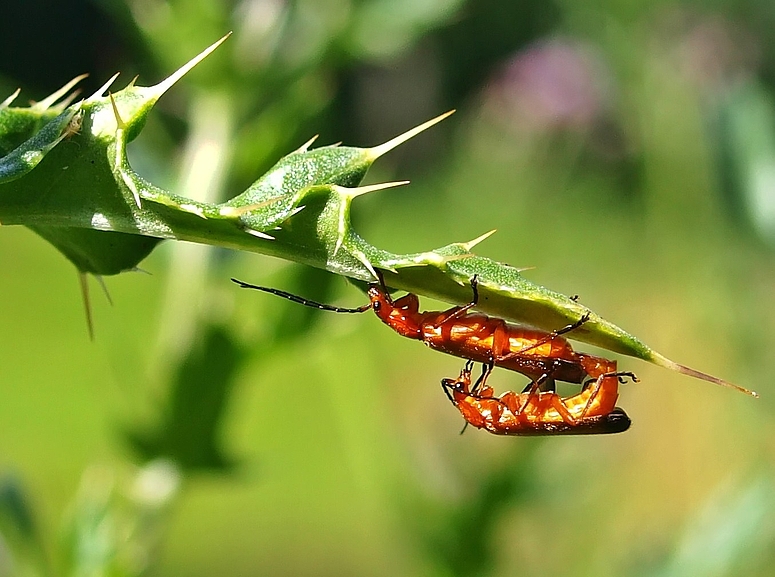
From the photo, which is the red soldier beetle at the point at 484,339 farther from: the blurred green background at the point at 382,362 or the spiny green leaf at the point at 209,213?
the blurred green background at the point at 382,362

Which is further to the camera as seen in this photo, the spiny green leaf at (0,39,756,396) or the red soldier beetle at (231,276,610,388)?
the red soldier beetle at (231,276,610,388)

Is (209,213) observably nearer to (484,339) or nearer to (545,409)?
(484,339)

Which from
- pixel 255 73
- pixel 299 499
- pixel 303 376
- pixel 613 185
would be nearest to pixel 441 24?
pixel 255 73

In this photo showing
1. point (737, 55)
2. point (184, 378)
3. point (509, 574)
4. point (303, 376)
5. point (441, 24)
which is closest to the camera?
point (184, 378)

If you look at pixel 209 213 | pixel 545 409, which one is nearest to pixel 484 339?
pixel 545 409

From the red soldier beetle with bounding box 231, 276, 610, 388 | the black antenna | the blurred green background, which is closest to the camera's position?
the red soldier beetle with bounding box 231, 276, 610, 388

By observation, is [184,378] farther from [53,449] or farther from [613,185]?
[613,185]

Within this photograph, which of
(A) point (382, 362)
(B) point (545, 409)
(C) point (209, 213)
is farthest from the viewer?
(A) point (382, 362)

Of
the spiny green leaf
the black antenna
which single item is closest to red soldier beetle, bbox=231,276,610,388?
the black antenna

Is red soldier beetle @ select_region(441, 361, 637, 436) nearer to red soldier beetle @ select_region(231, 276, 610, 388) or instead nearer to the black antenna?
red soldier beetle @ select_region(231, 276, 610, 388)

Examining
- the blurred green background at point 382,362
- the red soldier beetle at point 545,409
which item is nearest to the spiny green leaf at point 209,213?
the red soldier beetle at point 545,409

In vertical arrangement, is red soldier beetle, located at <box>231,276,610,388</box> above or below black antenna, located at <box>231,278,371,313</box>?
above
